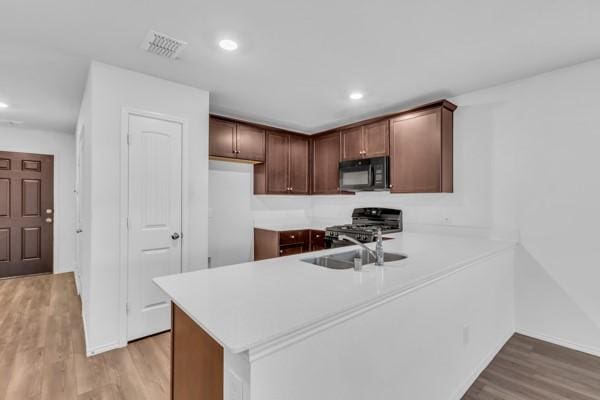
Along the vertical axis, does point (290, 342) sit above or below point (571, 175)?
below

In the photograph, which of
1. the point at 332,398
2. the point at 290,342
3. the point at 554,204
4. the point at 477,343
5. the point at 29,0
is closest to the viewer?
the point at 290,342

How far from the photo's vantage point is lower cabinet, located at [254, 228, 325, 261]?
4.07 meters

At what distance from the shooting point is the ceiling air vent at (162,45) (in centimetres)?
209

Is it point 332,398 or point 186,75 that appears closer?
point 332,398

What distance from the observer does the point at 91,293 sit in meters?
2.46

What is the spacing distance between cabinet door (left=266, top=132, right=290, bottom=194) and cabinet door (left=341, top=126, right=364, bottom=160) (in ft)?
2.84

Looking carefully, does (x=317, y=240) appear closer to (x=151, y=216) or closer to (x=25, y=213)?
(x=151, y=216)

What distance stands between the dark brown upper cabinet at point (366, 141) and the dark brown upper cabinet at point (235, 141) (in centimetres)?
117

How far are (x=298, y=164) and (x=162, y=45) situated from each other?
2680 millimetres

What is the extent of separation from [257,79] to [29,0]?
1.61 meters

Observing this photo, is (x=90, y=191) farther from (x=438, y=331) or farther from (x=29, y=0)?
(x=438, y=331)

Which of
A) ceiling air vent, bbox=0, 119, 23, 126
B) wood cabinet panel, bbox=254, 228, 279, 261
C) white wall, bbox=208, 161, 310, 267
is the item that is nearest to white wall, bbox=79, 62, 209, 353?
white wall, bbox=208, 161, 310, 267

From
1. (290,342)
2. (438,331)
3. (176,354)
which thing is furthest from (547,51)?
(176,354)

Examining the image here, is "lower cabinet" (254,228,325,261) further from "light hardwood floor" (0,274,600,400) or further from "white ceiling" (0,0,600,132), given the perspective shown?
"white ceiling" (0,0,600,132)
